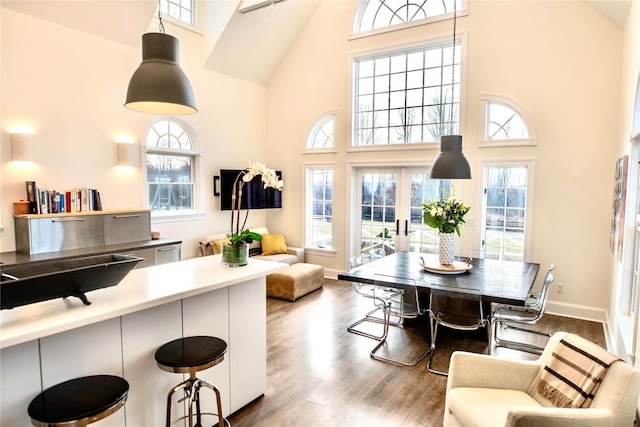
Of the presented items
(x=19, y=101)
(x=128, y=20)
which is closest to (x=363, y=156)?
(x=128, y=20)

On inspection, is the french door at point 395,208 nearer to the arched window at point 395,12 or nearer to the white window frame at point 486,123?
the white window frame at point 486,123

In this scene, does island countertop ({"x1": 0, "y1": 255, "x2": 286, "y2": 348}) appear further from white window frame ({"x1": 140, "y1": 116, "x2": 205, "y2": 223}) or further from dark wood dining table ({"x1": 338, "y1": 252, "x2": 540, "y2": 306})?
white window frame ({"x1": 140, "y1": 116, "x2": 205, "y2": 223})

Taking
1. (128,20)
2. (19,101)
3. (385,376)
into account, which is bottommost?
(385,376)

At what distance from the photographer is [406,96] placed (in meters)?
6.21

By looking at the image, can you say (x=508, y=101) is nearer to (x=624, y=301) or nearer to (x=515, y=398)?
(x=624, y=301)

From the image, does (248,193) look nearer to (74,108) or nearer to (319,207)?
(319,207)

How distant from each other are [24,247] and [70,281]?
3.33 metres

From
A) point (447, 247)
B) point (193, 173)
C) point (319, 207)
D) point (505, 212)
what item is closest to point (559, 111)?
point (505, 212)

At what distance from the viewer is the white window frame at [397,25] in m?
5.51

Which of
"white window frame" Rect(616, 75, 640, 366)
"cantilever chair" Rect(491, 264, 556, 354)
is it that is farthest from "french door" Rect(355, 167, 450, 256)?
"white window frame" Rect(616, 75, 640, 366)

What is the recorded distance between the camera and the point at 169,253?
5.32 m

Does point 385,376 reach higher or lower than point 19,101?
lower

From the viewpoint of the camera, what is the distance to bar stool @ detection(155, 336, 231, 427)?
2033mm

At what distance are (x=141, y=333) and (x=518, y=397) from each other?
2.11m
